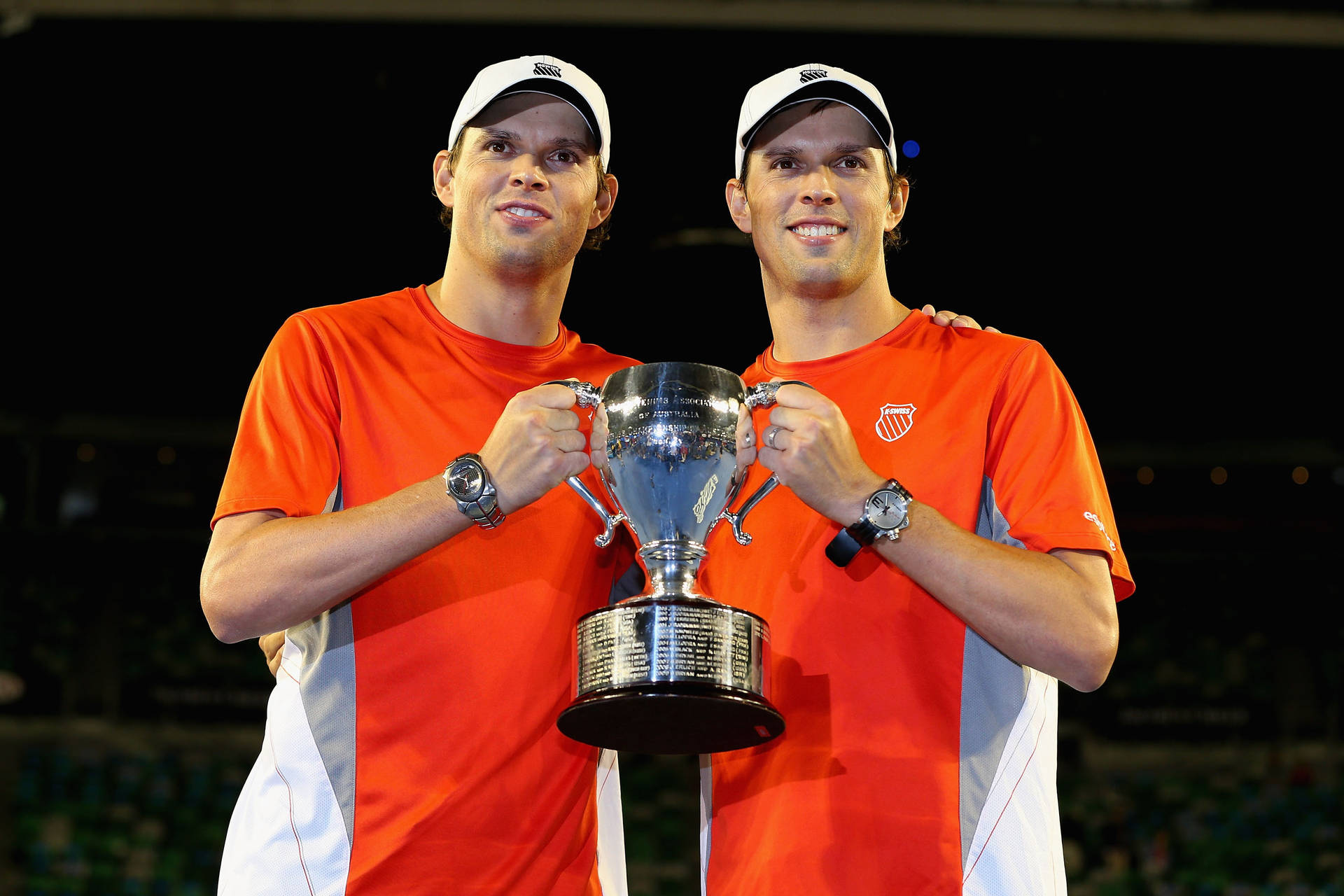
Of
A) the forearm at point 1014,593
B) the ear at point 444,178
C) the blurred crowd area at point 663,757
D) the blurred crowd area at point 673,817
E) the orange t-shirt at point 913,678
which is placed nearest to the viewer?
the forearm at point 1014,593

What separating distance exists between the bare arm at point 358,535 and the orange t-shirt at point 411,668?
0.11 meters

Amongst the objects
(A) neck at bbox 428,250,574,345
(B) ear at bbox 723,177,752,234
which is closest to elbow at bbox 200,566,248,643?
(A) neck at bbox 428,250,574,345

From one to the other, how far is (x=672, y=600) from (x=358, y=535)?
521mm

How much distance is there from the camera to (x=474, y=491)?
2131mm

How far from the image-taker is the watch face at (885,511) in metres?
2.15

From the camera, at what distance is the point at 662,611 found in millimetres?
2117

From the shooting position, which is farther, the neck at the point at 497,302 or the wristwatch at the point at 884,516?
the neck at the point at 497,302

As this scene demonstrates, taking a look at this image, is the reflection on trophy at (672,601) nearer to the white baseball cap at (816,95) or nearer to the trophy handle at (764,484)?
the trophy handle at (764,484)

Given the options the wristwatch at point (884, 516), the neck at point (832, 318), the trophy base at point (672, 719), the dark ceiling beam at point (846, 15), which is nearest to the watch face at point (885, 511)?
the wristwatch at point (884, 516)

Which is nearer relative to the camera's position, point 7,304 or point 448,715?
point 448,715

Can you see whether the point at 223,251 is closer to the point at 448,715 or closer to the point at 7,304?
the point at 7,304

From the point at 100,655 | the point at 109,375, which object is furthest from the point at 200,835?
the point at 109,375

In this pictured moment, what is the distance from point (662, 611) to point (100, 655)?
1466 cm

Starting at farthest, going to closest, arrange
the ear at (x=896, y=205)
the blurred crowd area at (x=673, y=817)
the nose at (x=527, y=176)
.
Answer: the blurred crowd area at (x=673, y=817)
the ear at (x=896, y=205)
the nose at (x=527, y=176)
